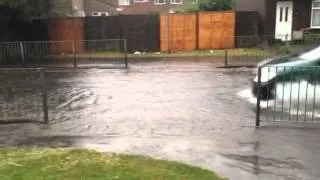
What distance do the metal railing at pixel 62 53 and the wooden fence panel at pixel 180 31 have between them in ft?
8.56

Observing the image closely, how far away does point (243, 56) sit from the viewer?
23.7 metres

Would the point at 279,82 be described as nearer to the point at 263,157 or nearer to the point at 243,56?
the point at 263,157

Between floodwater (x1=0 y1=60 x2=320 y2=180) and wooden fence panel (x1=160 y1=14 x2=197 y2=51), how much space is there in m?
9.79

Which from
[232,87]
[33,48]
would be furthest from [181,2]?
[232,87]

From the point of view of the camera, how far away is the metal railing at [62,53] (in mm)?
22766

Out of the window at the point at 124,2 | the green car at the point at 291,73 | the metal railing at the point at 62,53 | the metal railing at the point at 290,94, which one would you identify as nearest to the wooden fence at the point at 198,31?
the metal railing at the point at 62,53

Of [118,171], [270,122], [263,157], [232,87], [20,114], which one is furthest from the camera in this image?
[232,87]

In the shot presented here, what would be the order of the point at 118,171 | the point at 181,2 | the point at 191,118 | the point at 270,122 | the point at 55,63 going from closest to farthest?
the point at 118,171
the point at 270,122
the point at 191,118
the point at 55,63
the point at 181,2

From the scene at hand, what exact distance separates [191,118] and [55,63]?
13597mm

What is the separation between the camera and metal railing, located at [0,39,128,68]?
2277cm

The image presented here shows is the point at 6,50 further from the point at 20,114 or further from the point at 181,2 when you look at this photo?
the point at 181,2

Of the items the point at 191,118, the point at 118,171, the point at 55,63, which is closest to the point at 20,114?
the point at 191,118

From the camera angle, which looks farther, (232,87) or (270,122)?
(232,87)

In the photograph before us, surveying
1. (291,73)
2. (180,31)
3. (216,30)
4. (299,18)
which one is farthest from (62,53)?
(291,73)
